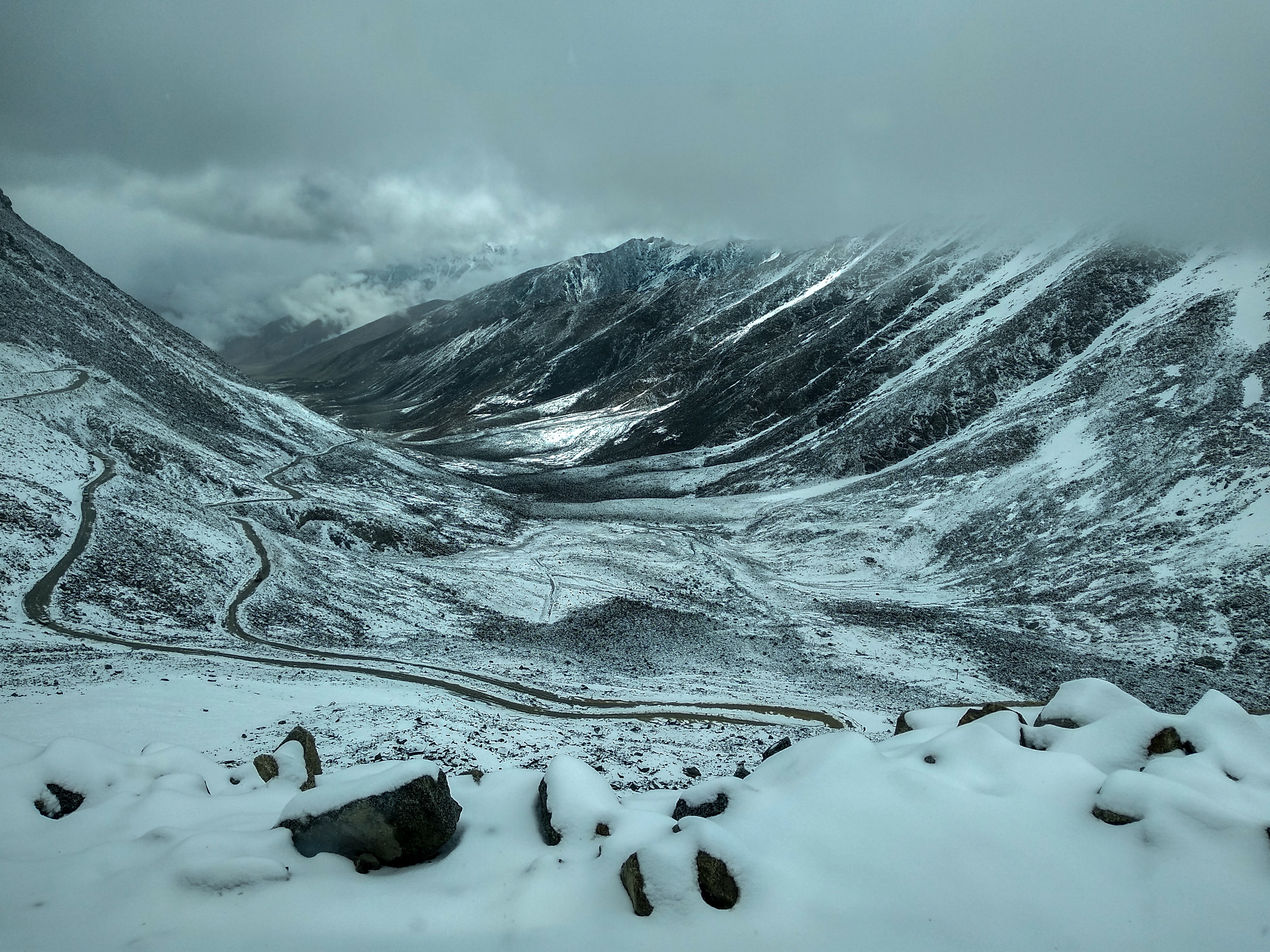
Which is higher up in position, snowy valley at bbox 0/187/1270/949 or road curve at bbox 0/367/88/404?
road curve at bbox 0/367/88/404

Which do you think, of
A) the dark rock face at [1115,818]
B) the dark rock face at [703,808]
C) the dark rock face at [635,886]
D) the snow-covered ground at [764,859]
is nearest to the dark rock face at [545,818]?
the snow-covered ground at [764,859]

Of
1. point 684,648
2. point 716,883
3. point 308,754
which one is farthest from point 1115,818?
point 684,648

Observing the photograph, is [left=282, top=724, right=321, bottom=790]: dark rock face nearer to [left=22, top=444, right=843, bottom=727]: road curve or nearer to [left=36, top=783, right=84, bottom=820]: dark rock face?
[left=36, top=783, right=84, bottom=820]: dark rock face

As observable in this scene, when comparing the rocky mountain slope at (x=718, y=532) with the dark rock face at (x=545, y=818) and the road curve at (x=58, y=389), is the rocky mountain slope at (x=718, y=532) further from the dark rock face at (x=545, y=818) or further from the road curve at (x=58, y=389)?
the dark rock face at (x=545, y=818)

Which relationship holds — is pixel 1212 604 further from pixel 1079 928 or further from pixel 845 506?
pixel 1079 928

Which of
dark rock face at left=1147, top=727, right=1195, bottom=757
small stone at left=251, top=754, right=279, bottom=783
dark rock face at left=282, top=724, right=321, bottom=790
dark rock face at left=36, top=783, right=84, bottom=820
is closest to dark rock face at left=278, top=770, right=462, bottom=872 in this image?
dark rock face at left=282, top=724, right=321, bottom=790
